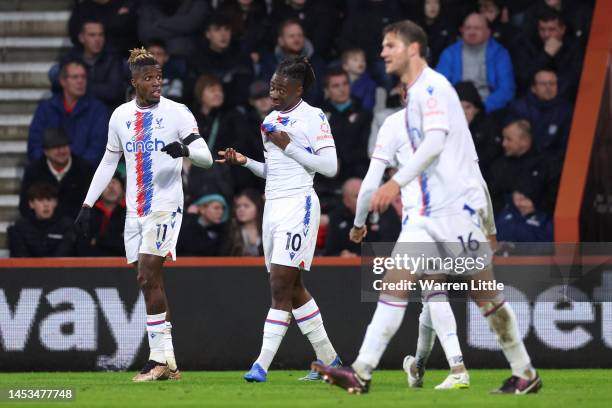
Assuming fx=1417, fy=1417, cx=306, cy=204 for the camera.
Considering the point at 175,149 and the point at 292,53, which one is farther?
the point at 292,53

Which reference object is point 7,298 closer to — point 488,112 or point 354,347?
point 354,347

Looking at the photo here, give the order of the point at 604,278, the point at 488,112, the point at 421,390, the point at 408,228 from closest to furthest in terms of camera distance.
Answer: the point at 408,228
the point at 421,390
the point at 604,278
the point at 488,112

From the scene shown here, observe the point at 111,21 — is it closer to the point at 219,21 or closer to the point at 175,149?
the point at 219,21

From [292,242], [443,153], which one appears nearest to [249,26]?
[292,242]

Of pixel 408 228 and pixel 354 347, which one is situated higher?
pixel 408 228

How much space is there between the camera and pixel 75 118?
1527 centimetres

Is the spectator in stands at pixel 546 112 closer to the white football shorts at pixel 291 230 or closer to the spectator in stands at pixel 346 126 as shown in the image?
the spectator in stands at pixel 346 126

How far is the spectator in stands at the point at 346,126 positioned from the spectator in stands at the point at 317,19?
4.13 feet

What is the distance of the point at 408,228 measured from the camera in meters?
8.58

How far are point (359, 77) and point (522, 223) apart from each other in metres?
2.88

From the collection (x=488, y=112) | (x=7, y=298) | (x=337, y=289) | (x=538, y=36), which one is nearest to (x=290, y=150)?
(x=337, y=289)

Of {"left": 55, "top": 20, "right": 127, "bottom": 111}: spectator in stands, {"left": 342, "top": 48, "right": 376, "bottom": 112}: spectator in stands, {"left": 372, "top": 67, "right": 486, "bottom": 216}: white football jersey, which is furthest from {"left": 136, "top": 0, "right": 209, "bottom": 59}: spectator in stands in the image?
{"left": 372, "top": 67, "right": 486, "bottom": 216}: white football jersey

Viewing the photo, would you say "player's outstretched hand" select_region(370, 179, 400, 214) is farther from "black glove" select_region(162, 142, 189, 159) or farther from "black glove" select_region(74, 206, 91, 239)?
"black glove" select_region(74, 206, 91, 239)

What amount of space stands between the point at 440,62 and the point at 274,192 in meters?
5.41
